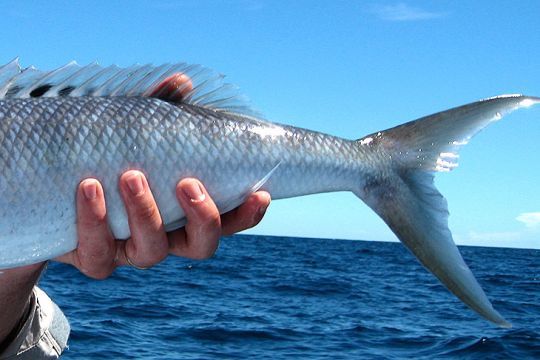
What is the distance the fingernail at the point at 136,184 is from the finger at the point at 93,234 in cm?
15

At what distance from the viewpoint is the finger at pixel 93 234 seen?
3330 mm

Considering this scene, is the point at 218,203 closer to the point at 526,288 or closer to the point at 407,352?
the point at 407,352

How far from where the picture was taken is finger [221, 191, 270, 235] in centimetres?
362

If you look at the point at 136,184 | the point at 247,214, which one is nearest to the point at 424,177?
the point at 247,214

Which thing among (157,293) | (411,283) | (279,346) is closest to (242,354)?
(279,346)

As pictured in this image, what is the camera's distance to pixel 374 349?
1232 centimetres

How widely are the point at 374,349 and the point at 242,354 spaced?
92.2 inches

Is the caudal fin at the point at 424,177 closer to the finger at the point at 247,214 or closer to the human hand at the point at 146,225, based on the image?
the finger at the point at 247,214

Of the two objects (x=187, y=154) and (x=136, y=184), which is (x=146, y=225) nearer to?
(x=136, y=184)

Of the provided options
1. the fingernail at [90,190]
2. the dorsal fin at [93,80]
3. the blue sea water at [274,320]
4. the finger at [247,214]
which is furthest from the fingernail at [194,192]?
the blue sea water at [274,320]

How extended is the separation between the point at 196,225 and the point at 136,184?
468 mm

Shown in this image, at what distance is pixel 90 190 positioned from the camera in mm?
3303

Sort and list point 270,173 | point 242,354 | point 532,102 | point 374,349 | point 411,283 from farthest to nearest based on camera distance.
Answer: point 411,283 → point 374,349 → point 242,354 → point 270,173 → point 532,102

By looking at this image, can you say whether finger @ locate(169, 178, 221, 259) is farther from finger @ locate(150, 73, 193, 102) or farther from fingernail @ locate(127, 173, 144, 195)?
finger @ locate(150, 73, 193, 102)
